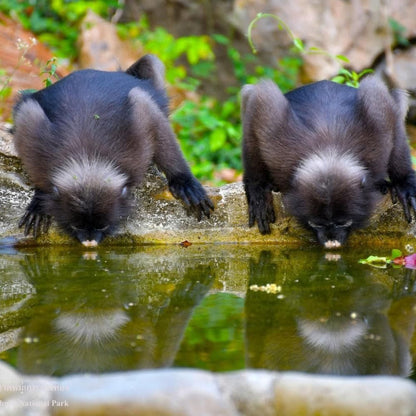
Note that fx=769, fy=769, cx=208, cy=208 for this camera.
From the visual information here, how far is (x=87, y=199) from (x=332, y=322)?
6.74ft

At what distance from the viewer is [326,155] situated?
5.17m

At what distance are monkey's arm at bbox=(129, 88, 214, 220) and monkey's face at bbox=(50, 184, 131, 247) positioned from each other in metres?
0.52

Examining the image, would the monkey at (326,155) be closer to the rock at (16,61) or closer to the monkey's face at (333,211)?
the monkey's face at (333,211)

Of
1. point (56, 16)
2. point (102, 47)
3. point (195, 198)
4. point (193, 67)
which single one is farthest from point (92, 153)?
point (56, 16)

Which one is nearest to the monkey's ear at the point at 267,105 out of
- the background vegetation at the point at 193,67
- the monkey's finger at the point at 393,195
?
the monkey's finger at the point at 393,195

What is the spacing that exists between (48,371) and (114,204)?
2.18m

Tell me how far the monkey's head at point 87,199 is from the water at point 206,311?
18 cm

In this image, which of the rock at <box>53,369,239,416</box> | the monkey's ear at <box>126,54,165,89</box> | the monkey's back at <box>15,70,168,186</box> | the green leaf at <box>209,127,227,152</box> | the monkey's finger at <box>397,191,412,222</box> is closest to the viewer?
the rock at <box>53,369,239,416</box>

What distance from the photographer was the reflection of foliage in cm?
315

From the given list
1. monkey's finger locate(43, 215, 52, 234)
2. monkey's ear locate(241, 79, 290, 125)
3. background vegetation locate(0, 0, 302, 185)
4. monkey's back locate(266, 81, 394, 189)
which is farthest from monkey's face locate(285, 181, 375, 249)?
background vegetation locate(0, 0, 302, 185)

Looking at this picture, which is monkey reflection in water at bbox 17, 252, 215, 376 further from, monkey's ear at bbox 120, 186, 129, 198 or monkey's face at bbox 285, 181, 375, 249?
monkey's face at bbox 285, 181, 375, 249

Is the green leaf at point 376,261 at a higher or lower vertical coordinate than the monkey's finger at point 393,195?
higher

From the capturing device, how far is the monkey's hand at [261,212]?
214 inches

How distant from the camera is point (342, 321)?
12.1ft
